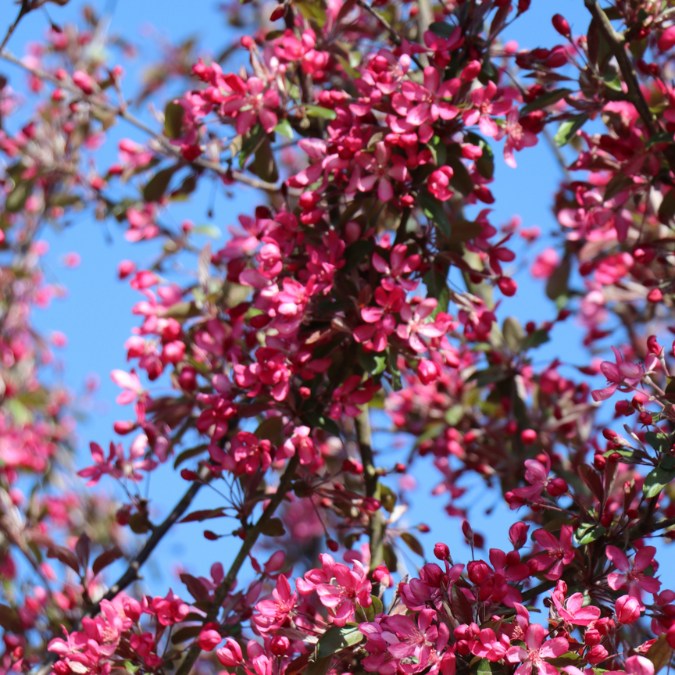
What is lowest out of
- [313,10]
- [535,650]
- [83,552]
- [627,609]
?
[535,650]

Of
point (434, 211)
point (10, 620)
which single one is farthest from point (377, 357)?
point (10, 620)

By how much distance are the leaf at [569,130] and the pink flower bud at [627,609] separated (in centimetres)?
133

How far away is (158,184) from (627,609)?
2.19 meters

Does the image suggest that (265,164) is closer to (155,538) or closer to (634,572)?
(155,538)

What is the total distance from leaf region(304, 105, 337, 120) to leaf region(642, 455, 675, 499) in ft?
4.41

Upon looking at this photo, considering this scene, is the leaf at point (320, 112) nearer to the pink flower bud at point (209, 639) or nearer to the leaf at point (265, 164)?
the leaf at point (265, 164)

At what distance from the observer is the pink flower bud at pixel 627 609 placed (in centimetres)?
205

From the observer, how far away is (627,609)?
81.0 inches

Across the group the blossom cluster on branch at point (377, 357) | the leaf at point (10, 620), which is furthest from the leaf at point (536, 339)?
the leaf at point (10, 620)

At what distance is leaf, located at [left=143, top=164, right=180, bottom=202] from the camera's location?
142 inches

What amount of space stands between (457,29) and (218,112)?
735 millimetres

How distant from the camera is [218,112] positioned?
3121mm

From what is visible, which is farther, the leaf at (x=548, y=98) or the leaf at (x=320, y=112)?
the leaf at (x=320, y=112)

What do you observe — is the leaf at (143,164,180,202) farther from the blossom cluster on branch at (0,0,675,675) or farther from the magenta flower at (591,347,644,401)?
the magenta flower at (591,347,644,401)
